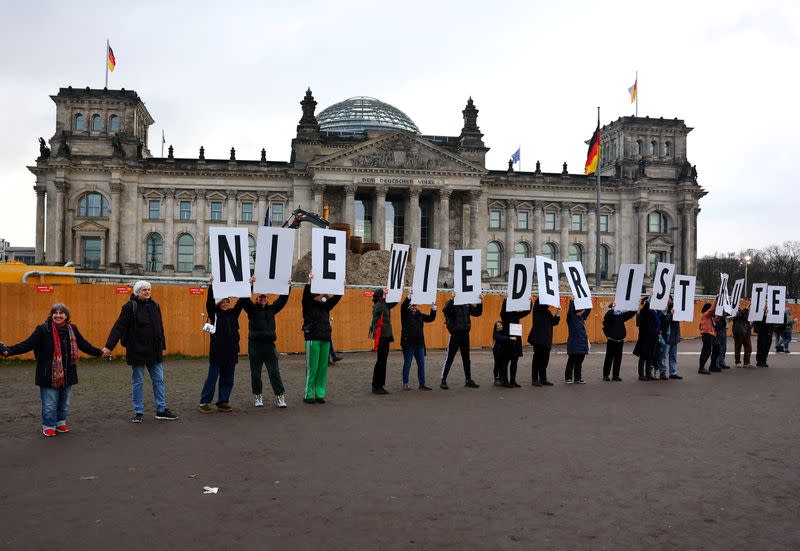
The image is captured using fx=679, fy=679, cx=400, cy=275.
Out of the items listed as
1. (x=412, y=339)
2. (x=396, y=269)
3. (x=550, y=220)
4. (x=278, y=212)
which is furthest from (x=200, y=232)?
(x=412, y=339)

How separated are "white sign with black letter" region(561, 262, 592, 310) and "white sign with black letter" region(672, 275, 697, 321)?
9.40ft

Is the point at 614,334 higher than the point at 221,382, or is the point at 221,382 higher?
the point at 614,334

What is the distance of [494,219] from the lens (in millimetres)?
69312

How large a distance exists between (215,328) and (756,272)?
352 feet

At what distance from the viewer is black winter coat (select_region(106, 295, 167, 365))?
10.5m

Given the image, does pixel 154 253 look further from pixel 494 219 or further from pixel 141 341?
pixel 141 341

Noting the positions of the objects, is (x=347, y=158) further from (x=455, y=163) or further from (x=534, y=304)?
(x=534, y=304)

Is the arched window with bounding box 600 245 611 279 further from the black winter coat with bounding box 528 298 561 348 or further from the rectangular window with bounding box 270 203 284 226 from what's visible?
the black winter coat with bounding box 528 298 561 348

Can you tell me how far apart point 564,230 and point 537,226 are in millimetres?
2896

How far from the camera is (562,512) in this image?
6258mm

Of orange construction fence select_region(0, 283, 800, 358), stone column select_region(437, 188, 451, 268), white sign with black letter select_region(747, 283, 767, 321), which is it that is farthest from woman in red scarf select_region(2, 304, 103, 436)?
stone column select_region(437, 188, 451, 268)

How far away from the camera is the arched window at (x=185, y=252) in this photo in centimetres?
6512

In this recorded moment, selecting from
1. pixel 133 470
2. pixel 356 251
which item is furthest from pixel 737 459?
pixel 356 251

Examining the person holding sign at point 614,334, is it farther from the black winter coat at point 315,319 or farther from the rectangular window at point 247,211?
the rectangular window at point 247,211
